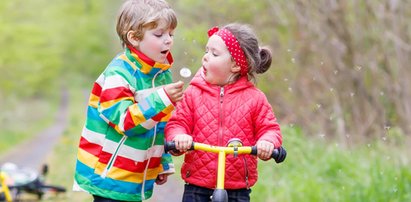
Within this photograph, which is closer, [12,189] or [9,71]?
[12,189]

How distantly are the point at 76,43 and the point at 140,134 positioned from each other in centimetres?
6342

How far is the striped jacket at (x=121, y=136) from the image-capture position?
4566 millimetres

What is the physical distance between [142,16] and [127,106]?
1.73 feet

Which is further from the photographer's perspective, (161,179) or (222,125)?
(161,179)

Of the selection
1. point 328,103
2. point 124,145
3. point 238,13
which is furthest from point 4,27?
point 124,145

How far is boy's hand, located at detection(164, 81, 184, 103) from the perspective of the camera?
4.39m

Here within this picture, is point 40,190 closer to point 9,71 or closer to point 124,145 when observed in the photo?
point 124,145

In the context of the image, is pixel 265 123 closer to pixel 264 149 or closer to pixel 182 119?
pixel 264 149

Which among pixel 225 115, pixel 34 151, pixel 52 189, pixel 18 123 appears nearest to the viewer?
pixel 225 115

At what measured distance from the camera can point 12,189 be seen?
33.8ft

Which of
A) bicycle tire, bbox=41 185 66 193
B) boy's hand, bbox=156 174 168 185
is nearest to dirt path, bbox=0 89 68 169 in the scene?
bicycle tire, bbox=41 185 66 193

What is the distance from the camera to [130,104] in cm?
455

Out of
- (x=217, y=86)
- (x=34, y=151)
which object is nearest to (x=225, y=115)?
(x=217, y=86)

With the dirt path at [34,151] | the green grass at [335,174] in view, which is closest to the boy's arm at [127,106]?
the green grass at [335,174]
